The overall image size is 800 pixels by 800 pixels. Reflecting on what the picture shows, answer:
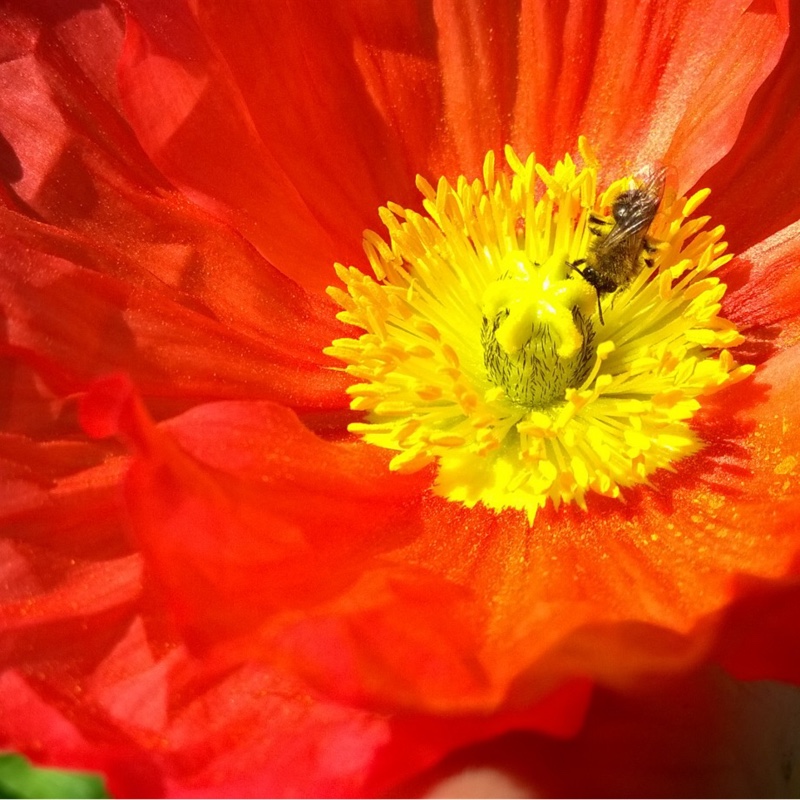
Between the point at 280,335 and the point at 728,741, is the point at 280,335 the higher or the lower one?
the higher one

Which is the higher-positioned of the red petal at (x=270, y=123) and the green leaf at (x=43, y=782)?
the red petal at (x=270, y=123)

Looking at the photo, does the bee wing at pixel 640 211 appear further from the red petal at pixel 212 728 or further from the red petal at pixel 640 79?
the red petal at pixel 212 728

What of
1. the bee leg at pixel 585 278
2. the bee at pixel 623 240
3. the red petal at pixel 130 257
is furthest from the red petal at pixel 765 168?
the red petal at pixel 130 257

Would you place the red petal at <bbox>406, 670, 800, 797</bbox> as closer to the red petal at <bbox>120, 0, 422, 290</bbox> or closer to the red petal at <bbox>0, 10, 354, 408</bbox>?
the red petal at <bbox>0, 10, 354, 408</bbox>

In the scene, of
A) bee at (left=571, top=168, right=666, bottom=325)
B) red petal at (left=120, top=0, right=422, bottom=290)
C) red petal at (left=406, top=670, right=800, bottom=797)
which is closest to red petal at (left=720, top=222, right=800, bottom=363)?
bee at (left=571, top=168, right=666, bottom=325)

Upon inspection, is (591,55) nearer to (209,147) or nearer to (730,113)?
(730,113)

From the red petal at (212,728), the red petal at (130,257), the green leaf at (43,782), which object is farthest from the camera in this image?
the red petal at (130,257)

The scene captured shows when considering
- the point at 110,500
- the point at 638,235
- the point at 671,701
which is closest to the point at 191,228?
the point at 110,500
